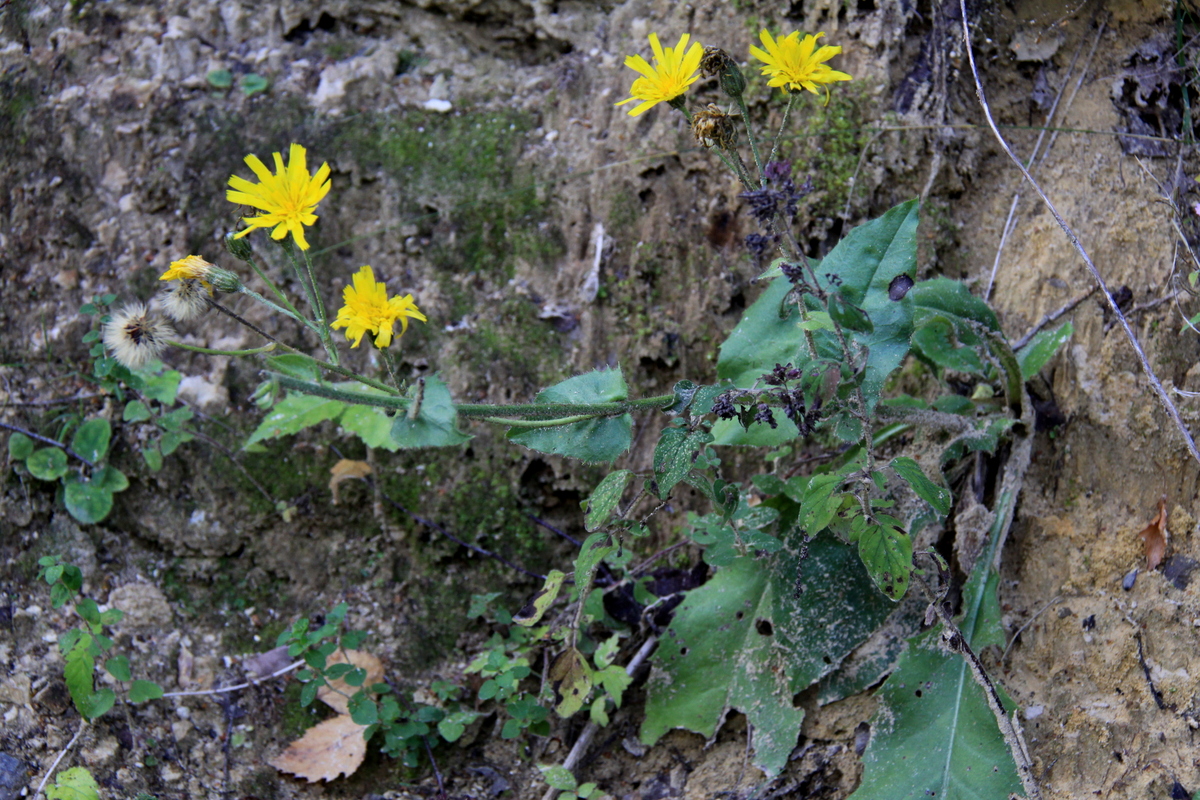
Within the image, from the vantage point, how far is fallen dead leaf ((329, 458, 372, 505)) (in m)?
2.77

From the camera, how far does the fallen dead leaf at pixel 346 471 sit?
277 cm

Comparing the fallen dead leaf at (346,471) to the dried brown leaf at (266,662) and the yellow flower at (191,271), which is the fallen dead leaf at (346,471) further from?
the yellow flower at (191,271)

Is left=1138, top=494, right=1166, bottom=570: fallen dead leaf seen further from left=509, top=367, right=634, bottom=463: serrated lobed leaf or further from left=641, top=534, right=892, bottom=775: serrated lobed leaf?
left=509, top=367, right=634, bottom=463: serrated lobed leaf

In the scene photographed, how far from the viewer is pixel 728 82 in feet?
6.01

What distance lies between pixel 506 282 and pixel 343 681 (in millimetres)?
1416

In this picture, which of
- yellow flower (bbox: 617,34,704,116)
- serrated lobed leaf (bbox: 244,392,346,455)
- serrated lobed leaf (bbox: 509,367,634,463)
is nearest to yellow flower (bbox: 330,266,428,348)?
serrated lobed leaf (bbox: 509,367,634,463)

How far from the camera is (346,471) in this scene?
2.77 meters

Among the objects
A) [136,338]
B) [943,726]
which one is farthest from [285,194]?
[943,726]

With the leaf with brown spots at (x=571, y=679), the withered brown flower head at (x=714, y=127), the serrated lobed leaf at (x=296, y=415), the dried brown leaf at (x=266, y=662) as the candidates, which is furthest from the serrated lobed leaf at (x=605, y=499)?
the dried brown leaf at (x=266, y=662)

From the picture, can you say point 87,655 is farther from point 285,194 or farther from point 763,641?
point 763,641

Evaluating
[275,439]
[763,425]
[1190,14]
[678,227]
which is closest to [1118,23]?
[1190,14]

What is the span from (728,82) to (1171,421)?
1463mm

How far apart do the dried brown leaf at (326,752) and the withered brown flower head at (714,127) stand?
1.86 metres

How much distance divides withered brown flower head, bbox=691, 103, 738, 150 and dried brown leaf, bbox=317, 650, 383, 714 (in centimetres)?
181
